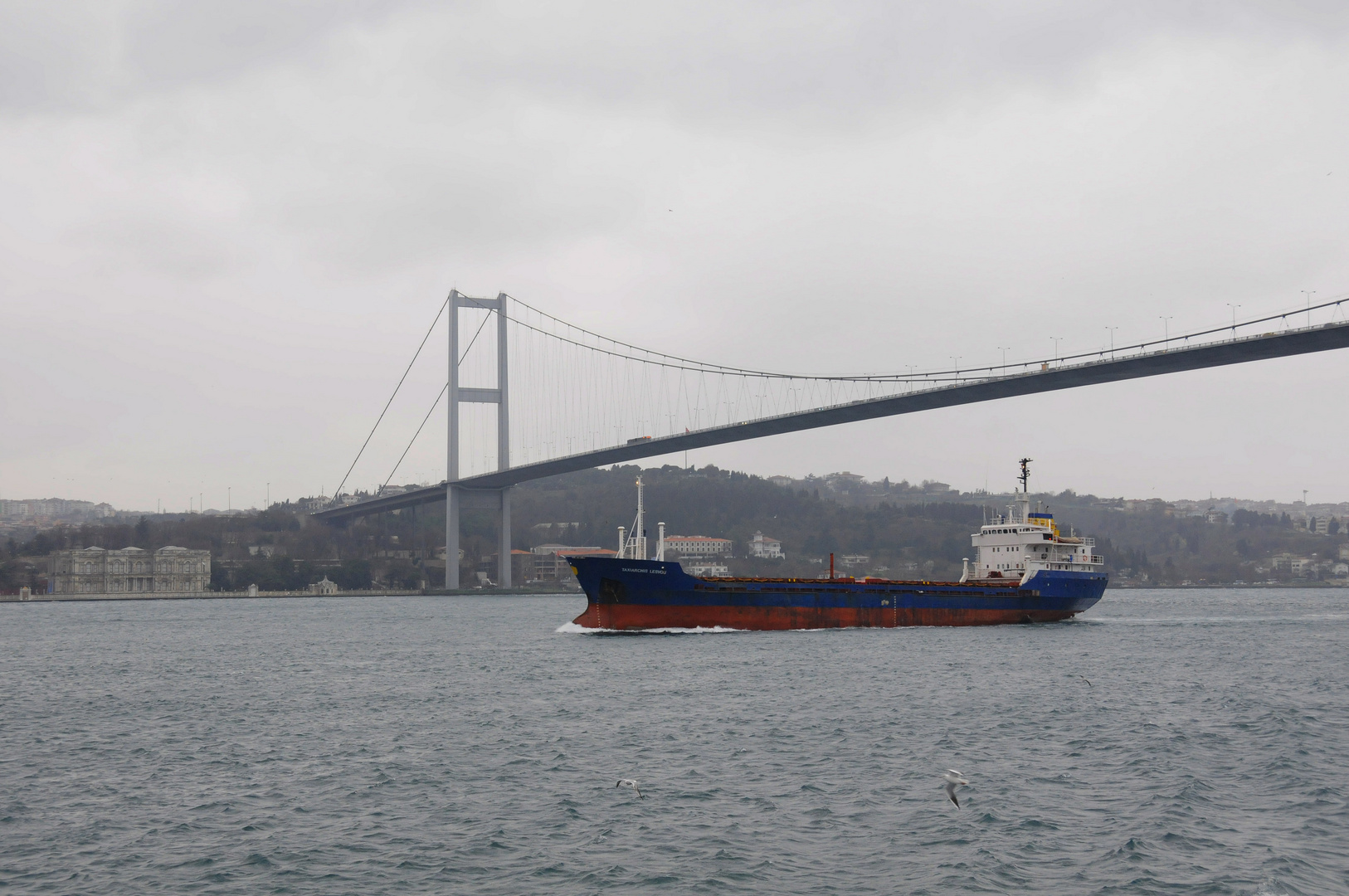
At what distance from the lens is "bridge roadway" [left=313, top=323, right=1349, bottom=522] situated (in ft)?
148

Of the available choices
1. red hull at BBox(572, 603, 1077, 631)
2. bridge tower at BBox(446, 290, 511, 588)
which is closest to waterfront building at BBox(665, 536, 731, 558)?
bridge tower at BBox(446, 290, 511, 588)

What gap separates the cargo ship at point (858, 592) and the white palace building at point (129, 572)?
84663mm

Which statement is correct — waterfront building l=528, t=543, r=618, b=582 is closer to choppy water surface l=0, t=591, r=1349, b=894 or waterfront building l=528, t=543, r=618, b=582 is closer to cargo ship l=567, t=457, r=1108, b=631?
cargo ship l=567, t=457, r=1108, b=631

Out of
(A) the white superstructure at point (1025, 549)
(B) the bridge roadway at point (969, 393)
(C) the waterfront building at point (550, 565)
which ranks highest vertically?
(B) the bridge roadway at point (969, 393)

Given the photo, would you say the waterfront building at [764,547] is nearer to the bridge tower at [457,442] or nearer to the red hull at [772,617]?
the bridge tower at [457,442]

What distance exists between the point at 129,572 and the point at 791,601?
95.0 metres

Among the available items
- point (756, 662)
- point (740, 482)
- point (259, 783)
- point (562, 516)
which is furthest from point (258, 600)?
point (259, 783)

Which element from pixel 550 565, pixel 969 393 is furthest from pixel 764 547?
pixel 969 393

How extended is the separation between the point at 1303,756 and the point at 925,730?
551 cm

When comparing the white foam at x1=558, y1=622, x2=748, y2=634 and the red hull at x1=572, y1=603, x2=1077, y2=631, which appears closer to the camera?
the red hull at x1=572, y1=603, x2=1077, y2=631

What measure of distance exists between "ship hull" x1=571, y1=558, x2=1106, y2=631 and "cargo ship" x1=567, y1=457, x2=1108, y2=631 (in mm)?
33

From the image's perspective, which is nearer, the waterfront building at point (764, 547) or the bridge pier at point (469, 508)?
the bridge pier at point (469, 508)

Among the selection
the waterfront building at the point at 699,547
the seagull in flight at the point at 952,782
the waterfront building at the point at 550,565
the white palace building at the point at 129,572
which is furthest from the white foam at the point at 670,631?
the white palace building at the point at 129,572

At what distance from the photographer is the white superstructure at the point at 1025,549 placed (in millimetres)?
45812
